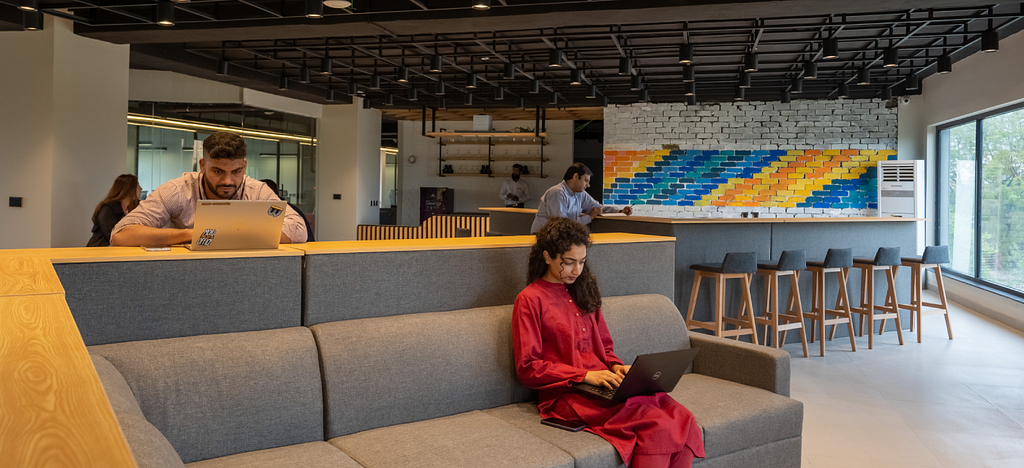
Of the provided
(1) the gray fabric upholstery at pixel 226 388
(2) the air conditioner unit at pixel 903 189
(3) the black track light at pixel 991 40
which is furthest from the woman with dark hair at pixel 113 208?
(2) the air conditioner unit at pixel 903 189

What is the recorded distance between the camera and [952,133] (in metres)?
9.29

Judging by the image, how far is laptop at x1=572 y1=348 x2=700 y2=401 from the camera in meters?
2.31

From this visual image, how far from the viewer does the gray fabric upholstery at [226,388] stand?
6.57 feet

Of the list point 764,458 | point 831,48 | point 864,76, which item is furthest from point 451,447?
point 864,76

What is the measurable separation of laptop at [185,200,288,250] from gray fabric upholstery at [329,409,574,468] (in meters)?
0.74

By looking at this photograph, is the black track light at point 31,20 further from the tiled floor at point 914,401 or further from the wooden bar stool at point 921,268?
the wooden bar stool at point 921,268

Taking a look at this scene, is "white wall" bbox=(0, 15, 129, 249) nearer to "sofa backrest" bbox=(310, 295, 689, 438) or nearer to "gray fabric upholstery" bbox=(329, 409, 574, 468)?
"sofa backrest" bbox=(310, 295, 689, 438)

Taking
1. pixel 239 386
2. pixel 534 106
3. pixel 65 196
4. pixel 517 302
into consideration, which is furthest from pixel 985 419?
pixel 534 106

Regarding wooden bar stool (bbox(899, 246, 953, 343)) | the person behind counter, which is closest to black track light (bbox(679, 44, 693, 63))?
wooden bar stool (bbox(899, 246, 953, 343))

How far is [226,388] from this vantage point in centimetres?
211

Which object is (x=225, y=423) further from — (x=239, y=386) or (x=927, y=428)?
(x=927, y=428)

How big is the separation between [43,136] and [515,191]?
769 centimetres

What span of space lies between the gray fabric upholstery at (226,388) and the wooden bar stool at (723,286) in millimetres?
3687

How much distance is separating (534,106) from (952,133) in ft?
19.5
